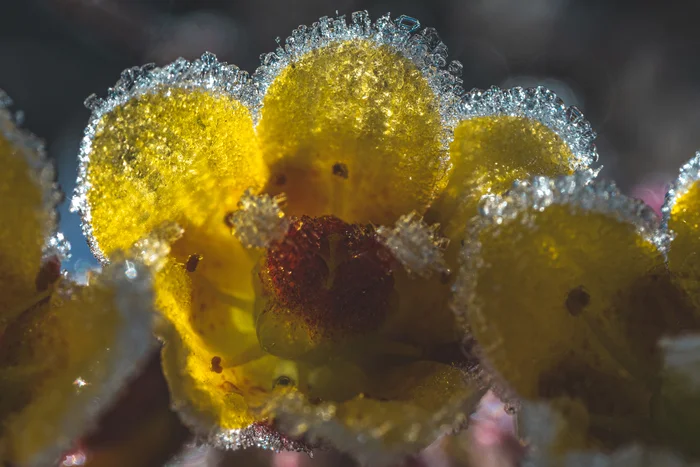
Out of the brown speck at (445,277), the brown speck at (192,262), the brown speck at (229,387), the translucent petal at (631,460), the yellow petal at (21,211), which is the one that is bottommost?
the translucent petal at (631,460)

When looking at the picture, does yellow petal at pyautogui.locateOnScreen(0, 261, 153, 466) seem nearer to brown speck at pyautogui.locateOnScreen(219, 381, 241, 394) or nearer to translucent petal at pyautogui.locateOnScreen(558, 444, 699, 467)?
brown speck at pyautogui.locateOnScreen(219, 381, 241, 394)

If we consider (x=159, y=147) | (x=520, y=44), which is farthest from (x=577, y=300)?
(x=520, y=44)

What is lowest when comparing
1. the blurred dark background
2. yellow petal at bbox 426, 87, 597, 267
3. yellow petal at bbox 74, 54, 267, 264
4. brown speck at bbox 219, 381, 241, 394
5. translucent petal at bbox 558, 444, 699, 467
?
translucent petal at bbox 558, 444, 699, 467

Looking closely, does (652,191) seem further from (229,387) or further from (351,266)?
(229,387)

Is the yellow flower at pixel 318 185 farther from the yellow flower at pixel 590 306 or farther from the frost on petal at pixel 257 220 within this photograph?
the yellow flower at pixel 590 306

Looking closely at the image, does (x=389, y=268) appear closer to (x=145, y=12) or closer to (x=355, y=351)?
(x=355, y=351)

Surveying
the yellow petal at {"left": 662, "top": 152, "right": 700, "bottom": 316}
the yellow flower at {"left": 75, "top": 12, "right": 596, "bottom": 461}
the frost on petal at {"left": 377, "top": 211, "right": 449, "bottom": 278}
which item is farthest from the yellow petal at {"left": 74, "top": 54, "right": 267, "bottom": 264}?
the yellow petal at {"left": 662, "top": 152, "right": 700, "bottom": 316}

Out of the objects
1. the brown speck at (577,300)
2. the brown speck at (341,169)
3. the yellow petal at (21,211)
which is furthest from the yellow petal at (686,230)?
the yellow petal at (21,211)
